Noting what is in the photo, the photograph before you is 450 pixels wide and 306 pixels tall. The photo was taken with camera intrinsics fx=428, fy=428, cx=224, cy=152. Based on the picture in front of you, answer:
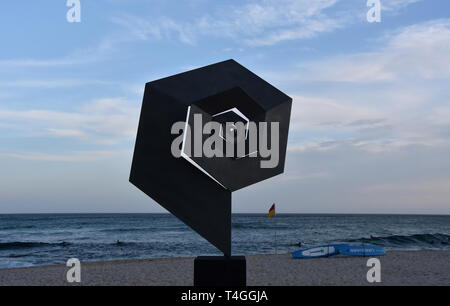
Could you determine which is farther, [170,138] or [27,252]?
[27,252]

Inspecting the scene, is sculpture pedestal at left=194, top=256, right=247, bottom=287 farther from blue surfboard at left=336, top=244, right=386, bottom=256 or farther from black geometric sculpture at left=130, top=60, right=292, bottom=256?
blue surfboard at left=336, top=244, right=386, bottom=256

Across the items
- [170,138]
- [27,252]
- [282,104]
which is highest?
[282,104]

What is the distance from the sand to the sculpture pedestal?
9.80 feet

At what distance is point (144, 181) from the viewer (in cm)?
700

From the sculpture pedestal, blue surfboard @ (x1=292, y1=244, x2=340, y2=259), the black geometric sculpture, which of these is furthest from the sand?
the black geometric sculpture

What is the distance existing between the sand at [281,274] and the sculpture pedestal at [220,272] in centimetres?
299

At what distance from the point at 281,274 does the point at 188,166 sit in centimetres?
562

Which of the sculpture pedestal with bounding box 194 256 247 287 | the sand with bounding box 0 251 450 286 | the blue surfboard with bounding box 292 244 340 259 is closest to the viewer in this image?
the sculpture pedestal with bounding box 194 256 247 287

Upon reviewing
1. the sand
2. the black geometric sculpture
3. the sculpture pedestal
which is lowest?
the sand

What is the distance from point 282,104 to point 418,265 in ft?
28.0

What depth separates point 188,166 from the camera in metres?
7.04

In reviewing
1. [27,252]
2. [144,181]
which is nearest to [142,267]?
[144,181]

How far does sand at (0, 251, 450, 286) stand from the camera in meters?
10.1
